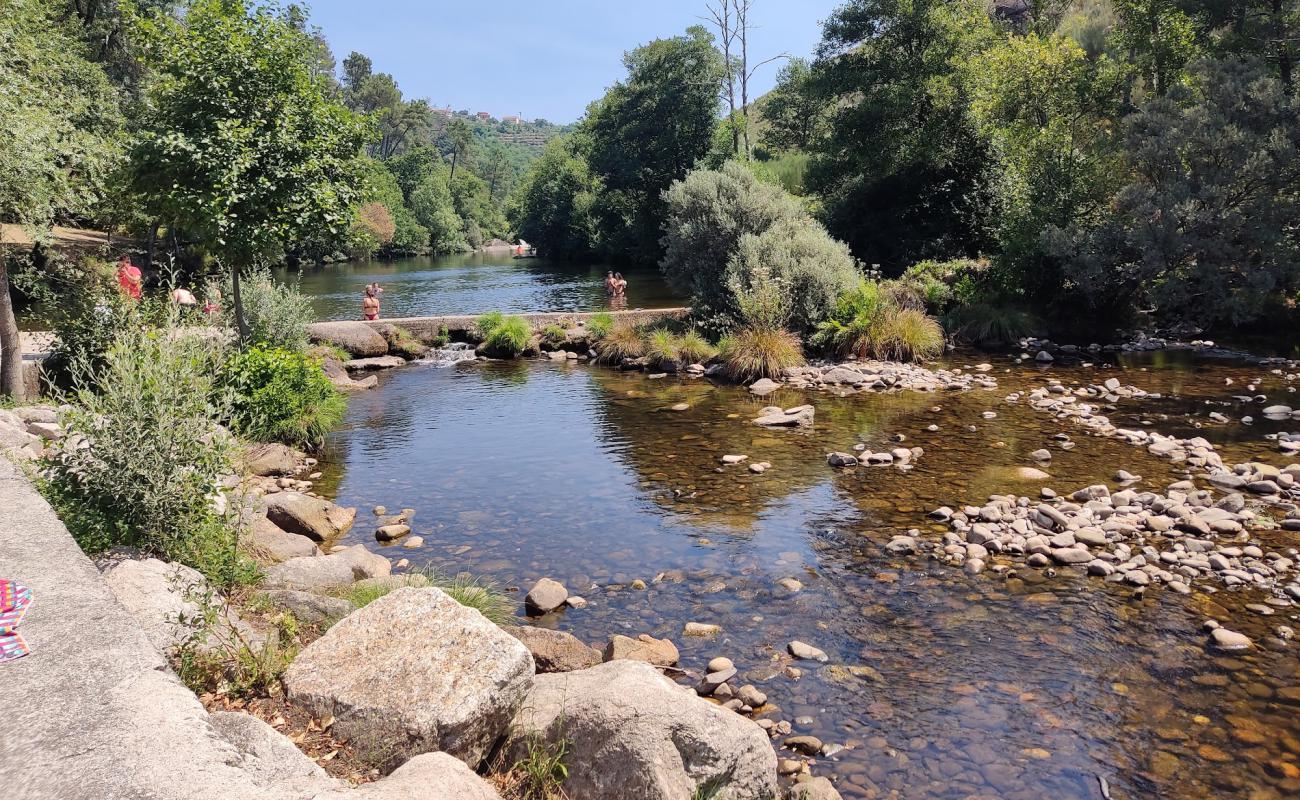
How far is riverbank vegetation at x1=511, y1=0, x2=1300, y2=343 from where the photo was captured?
19531mm

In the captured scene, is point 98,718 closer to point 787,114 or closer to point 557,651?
point 557,651

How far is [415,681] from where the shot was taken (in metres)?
4.39

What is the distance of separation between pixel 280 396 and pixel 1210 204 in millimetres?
21063

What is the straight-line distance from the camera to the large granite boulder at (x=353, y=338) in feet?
72.8

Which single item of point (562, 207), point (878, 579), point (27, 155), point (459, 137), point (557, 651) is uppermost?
point (459, 137)

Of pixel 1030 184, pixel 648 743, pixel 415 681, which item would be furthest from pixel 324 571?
pixel 1030 184

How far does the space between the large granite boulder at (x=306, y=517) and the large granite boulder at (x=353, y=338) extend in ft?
41.9

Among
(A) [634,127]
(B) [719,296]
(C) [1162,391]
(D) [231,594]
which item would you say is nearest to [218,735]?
(D) [231,594]

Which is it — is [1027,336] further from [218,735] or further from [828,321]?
[218,735]

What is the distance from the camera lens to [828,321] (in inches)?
810

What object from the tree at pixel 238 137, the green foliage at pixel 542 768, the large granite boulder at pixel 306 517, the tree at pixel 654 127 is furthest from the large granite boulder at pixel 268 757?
the tree at pixel 654 127

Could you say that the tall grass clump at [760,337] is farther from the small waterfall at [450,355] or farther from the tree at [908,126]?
the tree at [908,126]

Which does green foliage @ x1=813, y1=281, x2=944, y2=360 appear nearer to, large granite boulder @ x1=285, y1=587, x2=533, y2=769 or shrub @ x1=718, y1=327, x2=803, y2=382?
shrub @ x1=718, y1=327, x2=803, y2=382

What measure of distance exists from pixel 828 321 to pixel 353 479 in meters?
12.7
